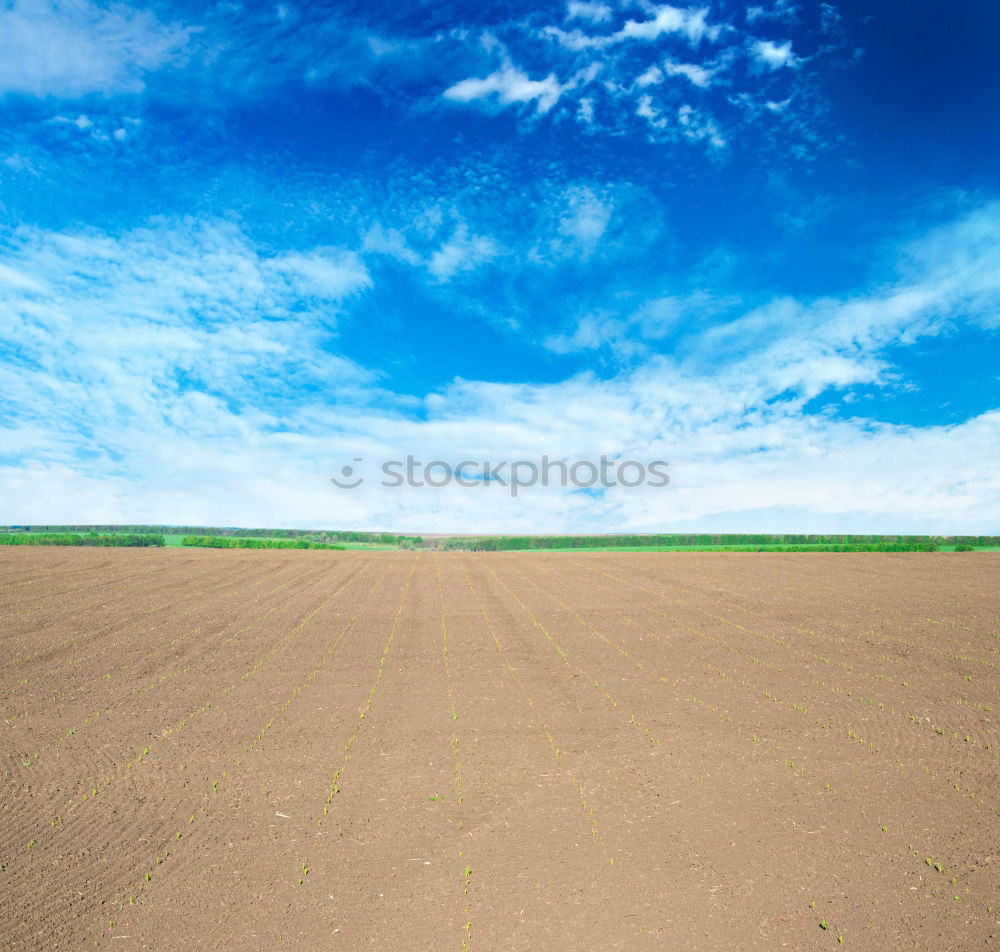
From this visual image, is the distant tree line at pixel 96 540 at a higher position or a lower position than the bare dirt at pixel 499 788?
higher

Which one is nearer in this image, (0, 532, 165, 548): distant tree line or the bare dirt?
the bare dirt

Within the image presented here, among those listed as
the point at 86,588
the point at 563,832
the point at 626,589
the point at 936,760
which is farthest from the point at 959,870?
the point at 86,588

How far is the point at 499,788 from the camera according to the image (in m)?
9.40

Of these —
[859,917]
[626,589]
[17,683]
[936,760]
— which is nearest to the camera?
[859,917]

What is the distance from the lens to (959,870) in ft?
23.9

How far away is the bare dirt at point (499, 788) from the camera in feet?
21.3

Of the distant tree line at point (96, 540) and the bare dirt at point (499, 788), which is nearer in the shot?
the bare dirt at point (499, 788)

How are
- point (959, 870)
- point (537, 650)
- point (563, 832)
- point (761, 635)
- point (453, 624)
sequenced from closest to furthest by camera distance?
1. point (959, 870)
2. point (563, 832)
3. point (537, 650)
4. point (761, 635)
5. point (453, 624)

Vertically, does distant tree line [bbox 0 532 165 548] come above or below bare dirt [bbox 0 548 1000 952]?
above

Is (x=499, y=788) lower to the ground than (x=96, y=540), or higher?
lower

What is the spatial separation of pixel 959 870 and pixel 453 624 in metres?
17.8

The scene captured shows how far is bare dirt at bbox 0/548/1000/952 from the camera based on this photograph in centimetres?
649

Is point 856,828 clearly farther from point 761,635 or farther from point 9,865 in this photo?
point 761,635

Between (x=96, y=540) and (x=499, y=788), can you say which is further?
(x=96, y=540)
